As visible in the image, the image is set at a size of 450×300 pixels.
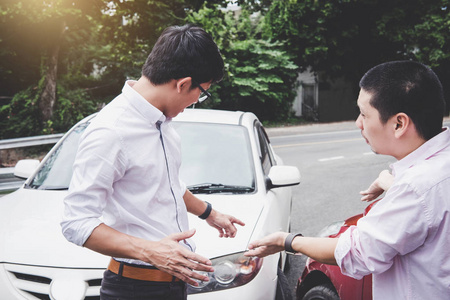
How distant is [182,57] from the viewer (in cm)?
156

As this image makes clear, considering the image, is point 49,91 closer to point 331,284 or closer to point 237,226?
point 237,226

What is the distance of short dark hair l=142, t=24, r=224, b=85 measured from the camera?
61.5 inches

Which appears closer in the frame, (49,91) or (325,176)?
(325,176)

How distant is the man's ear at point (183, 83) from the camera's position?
1.58 meters

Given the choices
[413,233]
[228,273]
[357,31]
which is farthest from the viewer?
[357,31]

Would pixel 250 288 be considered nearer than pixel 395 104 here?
No

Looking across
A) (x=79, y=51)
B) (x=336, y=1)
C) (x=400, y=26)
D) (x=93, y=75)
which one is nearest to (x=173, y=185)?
(x=79, y=51)

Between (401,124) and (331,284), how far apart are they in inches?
59.2

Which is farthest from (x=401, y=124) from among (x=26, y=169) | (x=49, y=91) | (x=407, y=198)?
(x=49, y=91)

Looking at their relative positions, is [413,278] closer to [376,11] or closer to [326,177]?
[326,177]

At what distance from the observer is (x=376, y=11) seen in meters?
22.8

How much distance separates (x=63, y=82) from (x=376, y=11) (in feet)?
58.2

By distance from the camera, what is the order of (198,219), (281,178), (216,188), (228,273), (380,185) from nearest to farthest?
(380,185) → (228,273) → (198,219) → (216,188) → (281,178)

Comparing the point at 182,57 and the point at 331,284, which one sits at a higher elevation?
the point at 182,57
